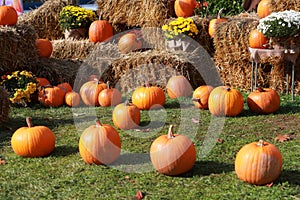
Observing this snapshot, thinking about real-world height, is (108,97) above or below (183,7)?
below

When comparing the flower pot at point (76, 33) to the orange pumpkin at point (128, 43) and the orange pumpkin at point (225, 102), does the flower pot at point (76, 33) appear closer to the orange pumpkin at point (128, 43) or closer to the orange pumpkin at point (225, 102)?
the orange pumpkin at point (128, 43)

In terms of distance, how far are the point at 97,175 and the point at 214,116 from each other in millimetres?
2724

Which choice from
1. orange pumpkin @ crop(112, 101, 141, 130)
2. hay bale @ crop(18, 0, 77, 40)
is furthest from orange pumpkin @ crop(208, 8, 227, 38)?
hay bale @ crop(18, 0, 77, 40)

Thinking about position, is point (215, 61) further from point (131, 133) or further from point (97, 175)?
point (97, 175)

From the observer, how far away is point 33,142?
570 cm

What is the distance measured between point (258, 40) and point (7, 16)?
14.1ft

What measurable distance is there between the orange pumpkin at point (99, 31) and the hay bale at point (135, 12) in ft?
1.21

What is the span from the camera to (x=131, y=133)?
6707 mm

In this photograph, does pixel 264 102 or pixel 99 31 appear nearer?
pixel 264 102

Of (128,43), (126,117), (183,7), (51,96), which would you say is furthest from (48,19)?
(126,117)

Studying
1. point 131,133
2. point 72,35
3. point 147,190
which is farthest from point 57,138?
point 72,35

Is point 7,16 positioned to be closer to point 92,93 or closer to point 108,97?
point 92,93

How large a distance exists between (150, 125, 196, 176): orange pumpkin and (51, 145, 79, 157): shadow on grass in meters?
1.25

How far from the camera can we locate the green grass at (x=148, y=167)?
465 cm
